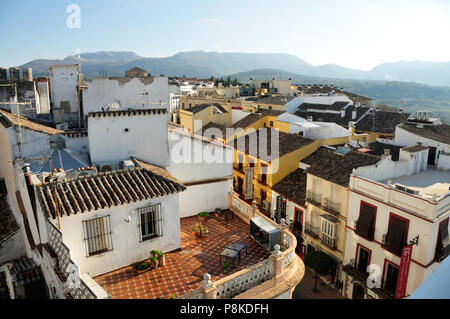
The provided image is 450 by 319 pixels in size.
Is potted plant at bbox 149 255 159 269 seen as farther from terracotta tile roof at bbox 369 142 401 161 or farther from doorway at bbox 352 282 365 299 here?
terracotta tile roof at bbox 369 142 401 161

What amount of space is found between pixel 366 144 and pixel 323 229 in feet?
41.6

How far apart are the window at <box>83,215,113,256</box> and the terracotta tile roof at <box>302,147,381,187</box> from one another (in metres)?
15.4

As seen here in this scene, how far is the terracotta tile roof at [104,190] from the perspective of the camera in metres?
11.5

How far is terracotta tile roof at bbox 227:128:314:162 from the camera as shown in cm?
3033

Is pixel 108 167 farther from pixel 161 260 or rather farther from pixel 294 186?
pixel 294 186

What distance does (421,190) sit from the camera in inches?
764

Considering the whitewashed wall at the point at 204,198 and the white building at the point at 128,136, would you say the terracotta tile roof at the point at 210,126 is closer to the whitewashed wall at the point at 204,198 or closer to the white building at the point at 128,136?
the whitewashed wall at the point at 204,198

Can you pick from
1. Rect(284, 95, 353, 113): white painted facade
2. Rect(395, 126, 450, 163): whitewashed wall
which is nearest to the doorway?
Rect(395, 126, 450, 163): whitewashed wall

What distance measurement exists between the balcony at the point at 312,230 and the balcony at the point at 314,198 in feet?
6.33

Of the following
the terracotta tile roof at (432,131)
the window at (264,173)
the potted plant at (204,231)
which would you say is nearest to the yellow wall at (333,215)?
the window at (264,173)

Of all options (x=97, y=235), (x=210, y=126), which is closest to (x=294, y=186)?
(x=97, y=235)

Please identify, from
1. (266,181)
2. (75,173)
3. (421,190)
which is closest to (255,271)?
(75,173)

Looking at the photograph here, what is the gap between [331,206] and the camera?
74.3ft
